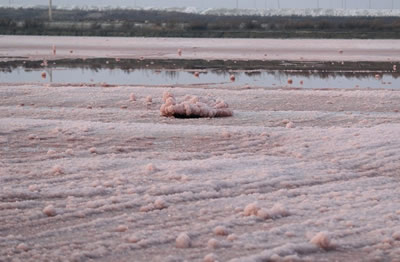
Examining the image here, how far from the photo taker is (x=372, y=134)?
7.03 meters

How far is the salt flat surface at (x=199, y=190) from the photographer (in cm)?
410

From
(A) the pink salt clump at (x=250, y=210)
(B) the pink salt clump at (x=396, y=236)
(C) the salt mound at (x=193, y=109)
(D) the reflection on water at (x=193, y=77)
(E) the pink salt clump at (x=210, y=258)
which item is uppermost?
(C) the salt mound at (x=193, y=109)

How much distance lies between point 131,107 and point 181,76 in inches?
277

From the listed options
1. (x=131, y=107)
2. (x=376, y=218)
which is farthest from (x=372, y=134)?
(x=131, y=107)

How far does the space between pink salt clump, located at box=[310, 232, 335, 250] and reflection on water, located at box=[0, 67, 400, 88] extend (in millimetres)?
10906

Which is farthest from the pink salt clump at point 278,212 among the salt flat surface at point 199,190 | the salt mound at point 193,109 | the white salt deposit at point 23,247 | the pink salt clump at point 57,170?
the salt mound at point 193,109

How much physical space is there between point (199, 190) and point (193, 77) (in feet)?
39.9

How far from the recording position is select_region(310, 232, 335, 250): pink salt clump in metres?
4.09

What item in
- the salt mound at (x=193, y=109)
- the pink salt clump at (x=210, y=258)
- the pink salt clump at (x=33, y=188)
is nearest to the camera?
the pink salt clump at (x=210, y=258)

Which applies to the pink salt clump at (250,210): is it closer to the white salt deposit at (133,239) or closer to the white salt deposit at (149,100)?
the white salt deposit at (133,239)

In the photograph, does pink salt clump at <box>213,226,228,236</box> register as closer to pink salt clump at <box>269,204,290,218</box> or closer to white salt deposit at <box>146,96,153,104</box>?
pink salt clump at <box>269,204,290,218</box>

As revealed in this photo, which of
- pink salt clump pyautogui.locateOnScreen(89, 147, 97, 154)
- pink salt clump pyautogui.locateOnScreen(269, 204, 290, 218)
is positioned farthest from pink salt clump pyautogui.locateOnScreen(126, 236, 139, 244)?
pink salt clump pyautogui.locateOnScreen(89, 147, 97, 154)

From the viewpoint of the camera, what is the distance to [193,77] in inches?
680

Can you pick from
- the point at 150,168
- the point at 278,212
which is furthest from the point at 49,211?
the point at 278,212
